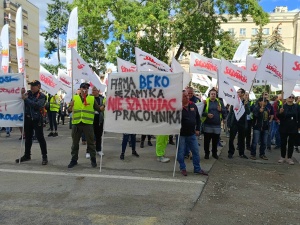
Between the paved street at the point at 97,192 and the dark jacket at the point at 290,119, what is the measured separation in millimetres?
2070

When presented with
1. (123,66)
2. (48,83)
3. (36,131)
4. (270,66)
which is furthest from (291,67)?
(48,83)

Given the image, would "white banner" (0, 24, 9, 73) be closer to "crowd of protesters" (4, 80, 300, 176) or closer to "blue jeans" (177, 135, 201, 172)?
"crowd of protesters" (4, 80, 300, 176)

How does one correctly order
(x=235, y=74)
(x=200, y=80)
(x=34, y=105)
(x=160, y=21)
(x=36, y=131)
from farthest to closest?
(x=160, y=21), (x=200, y=80), (x=235, y=74), (x=36, y=131), (x=34, y=105)

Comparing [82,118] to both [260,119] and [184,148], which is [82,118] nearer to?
[184,148]

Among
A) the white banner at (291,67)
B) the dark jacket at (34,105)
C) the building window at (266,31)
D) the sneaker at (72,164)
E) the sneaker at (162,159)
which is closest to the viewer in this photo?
the sneaker at (72,164)

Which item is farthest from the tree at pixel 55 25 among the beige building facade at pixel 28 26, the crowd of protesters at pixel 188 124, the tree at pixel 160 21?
the crowd of protesters at pixel 188 124

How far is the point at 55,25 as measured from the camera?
45500 millimetres

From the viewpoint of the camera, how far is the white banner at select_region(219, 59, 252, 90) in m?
9.42

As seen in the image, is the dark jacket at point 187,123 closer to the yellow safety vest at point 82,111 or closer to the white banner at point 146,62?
the yellow safety vest at point 82,111

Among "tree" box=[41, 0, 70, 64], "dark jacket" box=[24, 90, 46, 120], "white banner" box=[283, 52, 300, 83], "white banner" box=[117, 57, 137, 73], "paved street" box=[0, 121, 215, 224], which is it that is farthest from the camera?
"tree" box=[41, 0, 70, 64]

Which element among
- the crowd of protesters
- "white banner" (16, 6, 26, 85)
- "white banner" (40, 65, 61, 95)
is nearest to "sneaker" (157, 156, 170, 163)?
the crowd of protesters

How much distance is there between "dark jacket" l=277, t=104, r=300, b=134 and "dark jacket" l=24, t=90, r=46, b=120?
5.89 m

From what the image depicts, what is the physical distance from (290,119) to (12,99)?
6.79 metres

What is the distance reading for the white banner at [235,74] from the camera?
942 cm
